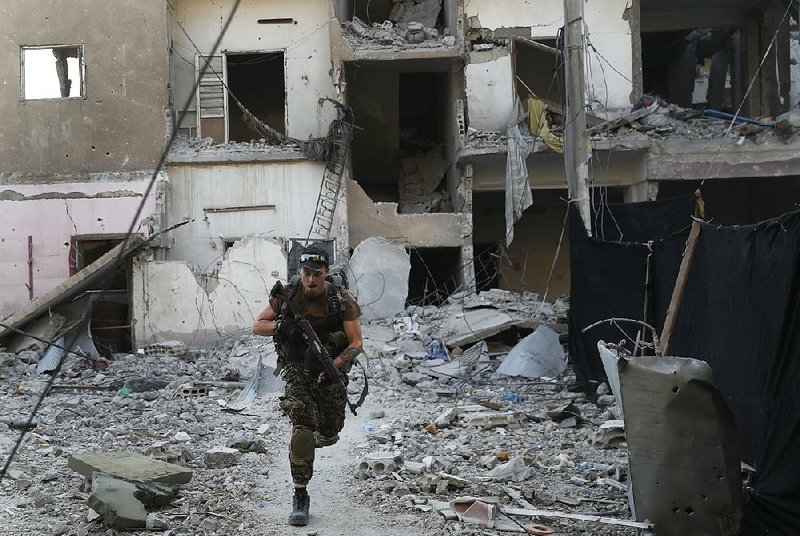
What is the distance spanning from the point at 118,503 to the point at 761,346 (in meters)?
3.77

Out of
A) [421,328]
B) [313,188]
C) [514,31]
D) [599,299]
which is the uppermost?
[514,31]

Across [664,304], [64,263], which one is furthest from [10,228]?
[664,304]

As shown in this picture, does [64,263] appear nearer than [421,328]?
No

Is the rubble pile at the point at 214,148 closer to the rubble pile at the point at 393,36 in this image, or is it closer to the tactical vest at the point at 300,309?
the rubble pile at the point at 393,36

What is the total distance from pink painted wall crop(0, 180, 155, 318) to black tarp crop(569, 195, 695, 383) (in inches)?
411

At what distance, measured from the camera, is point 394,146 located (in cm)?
2094

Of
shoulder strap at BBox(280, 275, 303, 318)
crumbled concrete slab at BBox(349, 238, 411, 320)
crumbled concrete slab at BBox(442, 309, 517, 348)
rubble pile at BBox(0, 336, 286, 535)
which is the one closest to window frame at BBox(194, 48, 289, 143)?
crumbled concrete slab at BBox(349, 238, 411, 320)

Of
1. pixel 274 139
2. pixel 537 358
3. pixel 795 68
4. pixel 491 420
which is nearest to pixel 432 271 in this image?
pixel 274 139

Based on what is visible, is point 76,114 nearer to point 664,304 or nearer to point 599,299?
point 599,299

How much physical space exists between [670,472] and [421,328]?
10211 mm

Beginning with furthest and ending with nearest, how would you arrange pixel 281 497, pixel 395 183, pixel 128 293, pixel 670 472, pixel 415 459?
pixel 395 183
pixel 128 293
pixel 415 459
pixel 281 497
pixel 670 472

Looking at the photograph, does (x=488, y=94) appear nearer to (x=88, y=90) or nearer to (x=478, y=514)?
(x=88, y=90)

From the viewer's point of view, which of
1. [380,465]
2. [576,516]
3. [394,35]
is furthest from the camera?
[394,35]

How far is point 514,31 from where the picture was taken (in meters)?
18.2
